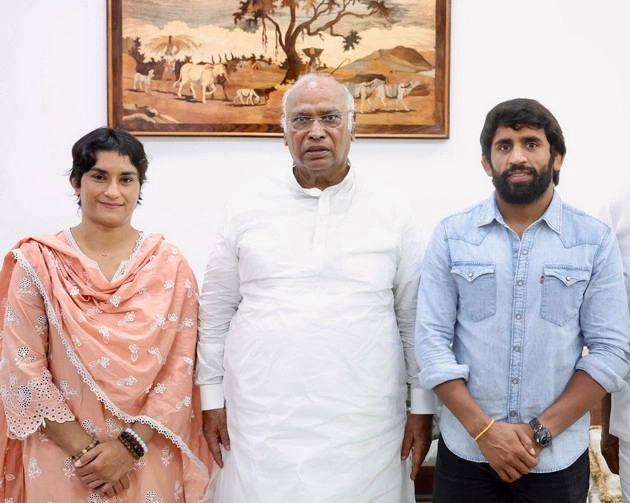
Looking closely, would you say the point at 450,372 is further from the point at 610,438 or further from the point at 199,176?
the point at 199,176

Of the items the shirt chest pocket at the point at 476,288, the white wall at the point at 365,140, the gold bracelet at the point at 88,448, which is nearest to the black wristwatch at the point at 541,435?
the shirt chest pocket at the point at 476,288

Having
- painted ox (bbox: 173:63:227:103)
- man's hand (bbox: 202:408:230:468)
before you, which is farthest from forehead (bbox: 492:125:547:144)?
painted ox (bbox: 173:63:227:103)

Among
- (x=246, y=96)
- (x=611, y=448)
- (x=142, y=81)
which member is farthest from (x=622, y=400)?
(x=142, y=81)

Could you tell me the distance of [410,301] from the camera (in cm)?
191

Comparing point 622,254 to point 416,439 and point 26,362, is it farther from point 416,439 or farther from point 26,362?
point 26,362

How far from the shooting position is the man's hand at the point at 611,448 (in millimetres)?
1917

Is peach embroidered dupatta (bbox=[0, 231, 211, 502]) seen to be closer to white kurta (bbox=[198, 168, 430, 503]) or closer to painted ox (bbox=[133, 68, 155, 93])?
white kurta (bbox=[198, 168, 430, 503])

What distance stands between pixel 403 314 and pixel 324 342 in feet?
0.91

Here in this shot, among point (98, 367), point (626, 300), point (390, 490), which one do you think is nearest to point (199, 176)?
point (98, 367)

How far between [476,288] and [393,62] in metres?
1.66

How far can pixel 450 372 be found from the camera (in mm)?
1614

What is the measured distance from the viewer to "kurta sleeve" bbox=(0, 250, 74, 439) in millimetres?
1738

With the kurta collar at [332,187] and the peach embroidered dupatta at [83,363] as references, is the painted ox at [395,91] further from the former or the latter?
the peach embroidered dupatta at [83,363]

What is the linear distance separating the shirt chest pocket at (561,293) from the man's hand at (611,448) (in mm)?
541
